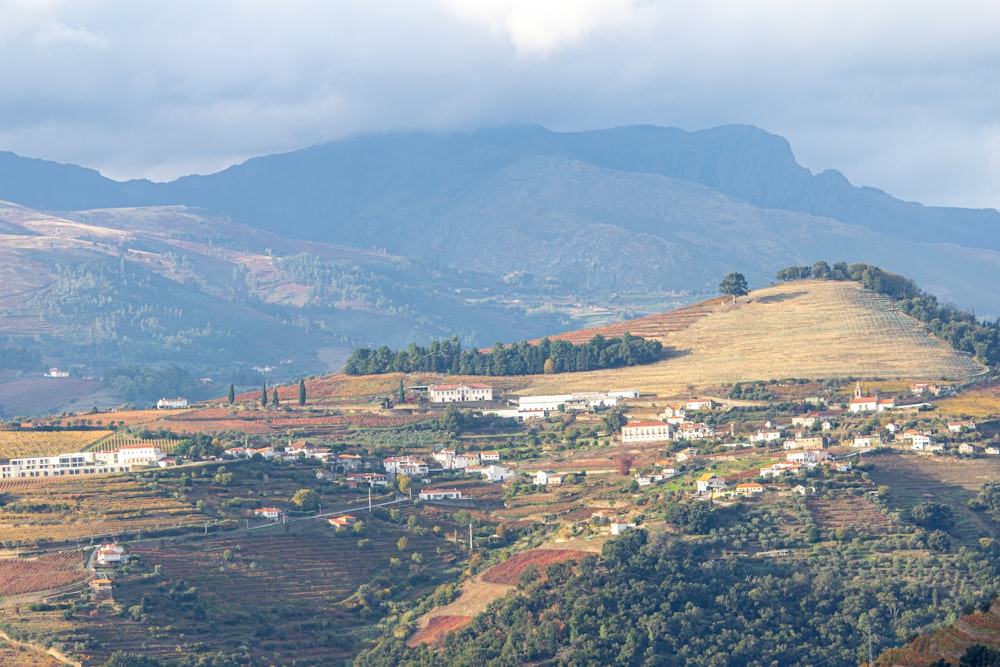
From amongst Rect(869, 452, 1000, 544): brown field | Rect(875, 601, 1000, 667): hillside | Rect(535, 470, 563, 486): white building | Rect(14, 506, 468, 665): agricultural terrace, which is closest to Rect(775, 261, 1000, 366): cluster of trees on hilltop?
Rect(869, 452, 1000, 544): brown field

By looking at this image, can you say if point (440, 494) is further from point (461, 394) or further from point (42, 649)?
point (42, 649)

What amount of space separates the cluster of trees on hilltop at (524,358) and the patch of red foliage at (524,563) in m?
48.9

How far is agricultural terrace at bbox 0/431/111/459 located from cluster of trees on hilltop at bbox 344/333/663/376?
1372 inches

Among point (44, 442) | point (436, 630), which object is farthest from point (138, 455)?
point (436, 630)

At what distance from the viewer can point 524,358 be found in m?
142

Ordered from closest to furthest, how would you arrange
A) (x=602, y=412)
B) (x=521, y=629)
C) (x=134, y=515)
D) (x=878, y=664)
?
(x=878, y=664)
(x=521, y=629)
(x=134, y=515)
(x=602, y=412)

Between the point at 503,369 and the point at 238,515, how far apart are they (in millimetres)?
47828

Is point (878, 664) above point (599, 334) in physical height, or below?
below

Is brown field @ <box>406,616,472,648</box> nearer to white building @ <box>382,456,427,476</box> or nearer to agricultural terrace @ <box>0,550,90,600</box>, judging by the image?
agricultural terrace @ <box>0,550,90,600</box>

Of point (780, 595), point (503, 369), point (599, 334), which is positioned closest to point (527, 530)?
point (780, 595)

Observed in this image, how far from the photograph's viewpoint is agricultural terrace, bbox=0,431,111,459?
4186 inches

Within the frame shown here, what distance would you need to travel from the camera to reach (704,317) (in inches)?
5915

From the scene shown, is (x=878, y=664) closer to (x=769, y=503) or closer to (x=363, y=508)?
(x=769, y=503)

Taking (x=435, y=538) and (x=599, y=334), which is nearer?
(x=435, y=538)
